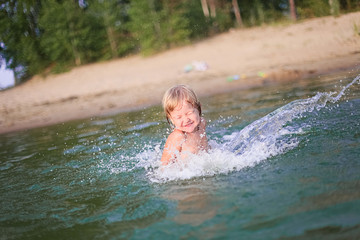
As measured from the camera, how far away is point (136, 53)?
699 inches

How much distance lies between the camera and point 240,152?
13.2 ft

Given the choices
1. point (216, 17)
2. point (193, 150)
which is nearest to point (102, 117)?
point (193, 150)

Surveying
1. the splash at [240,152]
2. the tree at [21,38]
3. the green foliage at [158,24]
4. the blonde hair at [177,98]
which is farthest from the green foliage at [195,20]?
the blonde hair at [177,98]

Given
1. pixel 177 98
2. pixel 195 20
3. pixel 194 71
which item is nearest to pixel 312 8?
pixel 195 20

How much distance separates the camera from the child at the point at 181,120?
383cm

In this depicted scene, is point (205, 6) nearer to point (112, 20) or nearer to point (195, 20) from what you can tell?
point (195, 20)

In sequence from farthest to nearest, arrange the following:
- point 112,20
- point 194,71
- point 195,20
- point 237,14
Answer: point 237,14
point 195,20
point 112,20
point 194,71

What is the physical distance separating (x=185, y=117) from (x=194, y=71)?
9493mm

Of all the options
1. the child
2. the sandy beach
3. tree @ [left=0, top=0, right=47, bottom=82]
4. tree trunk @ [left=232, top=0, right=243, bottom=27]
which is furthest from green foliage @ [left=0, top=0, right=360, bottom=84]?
the child

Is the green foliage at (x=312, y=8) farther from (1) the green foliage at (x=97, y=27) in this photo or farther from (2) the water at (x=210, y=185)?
(2) the water at (x=210, y=185)

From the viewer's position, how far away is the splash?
11.5ft

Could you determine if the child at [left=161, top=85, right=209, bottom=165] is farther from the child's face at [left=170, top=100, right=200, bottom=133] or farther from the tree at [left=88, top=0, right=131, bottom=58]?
the tree at [left=88, top=0, right=131, bottom=58]

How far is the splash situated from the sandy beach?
5.42 metres

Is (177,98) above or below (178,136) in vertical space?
above
